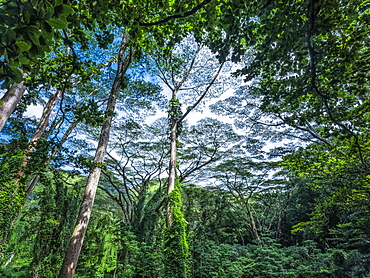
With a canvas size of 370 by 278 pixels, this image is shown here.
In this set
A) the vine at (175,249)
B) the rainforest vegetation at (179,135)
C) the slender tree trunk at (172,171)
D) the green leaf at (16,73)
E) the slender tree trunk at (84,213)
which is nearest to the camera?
the green leaf at (16,73)

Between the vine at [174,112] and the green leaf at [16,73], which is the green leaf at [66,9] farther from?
the vine at [174,112]

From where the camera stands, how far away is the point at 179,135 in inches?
313

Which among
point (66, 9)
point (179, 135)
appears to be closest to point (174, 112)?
point (179, 135)

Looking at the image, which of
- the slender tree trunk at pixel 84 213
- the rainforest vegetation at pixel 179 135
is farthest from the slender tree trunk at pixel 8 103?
the slender tree trunk at pixel 84 213

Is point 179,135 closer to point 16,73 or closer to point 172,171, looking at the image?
point 172,171

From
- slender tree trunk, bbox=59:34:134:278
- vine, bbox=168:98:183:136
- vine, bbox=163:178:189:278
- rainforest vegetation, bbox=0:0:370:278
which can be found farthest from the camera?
vine, bbox=168:98:183:136

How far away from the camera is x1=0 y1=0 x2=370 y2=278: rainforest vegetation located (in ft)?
5.31

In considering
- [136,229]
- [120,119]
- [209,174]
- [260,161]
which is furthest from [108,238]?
[260,161]

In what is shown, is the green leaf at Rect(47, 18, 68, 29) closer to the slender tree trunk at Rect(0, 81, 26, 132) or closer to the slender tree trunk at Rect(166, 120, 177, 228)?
the slender tree trunk at Rect(0, 81, 26, 132)

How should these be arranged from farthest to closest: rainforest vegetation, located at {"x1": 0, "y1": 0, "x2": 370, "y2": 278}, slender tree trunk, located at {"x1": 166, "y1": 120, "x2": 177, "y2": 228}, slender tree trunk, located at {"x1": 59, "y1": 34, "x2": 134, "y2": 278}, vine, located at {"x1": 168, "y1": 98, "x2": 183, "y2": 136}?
vine, located at {"x1": 168, "y1": 98, "x2": 183, "y2": 136}
slender tree trunk, located at {"x1": 166, "y1": 120, "x2": 177, "y2": 228}
slender tree trunk, located at {"x1": 59, "y1": 34, "x2": 134, "y2": 278}
rainforest vegetation, located at {"x1": 0, "y1": 0, "x2": 370, "y2": 278}

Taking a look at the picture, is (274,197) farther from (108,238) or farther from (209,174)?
(108,238)

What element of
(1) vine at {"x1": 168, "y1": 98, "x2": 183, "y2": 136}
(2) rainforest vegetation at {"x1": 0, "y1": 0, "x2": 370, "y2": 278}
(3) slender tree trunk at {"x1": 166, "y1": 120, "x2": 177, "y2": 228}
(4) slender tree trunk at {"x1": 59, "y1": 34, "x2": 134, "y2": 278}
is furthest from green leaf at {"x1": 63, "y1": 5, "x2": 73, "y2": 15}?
(1) vine at {"x1": 168, "y1": 98, "x2": 183, "y2": 136}

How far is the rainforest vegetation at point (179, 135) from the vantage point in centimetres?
162

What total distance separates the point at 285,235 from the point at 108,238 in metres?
11.4
